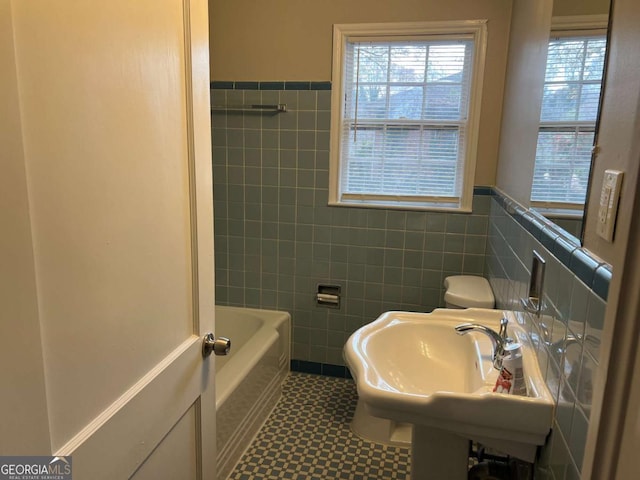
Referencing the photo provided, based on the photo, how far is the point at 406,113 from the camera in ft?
8.83

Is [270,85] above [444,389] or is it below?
above

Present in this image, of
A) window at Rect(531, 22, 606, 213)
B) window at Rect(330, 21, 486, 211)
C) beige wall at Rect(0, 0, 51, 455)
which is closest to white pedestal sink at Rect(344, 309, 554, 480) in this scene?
window at Rect(531, 22, 606, 213)

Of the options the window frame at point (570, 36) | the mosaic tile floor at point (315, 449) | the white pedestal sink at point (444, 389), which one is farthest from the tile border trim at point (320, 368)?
the window frame at point (570, 36)

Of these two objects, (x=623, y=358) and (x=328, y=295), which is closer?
(x=623, y=358)

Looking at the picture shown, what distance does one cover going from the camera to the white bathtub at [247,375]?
2.08 metres

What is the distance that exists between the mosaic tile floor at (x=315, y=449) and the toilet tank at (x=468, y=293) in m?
0.77

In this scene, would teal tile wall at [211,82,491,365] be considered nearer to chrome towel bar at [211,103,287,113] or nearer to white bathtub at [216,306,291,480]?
chrome towel bar at [211,103,287,113]

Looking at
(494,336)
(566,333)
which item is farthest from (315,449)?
(566,333)

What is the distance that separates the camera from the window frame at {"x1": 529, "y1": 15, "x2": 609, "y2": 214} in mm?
973

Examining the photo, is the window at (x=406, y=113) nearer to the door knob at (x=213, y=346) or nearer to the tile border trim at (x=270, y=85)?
the tile border trim at (x=270, y=85)

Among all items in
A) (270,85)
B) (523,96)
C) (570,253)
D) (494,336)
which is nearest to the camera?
(570,253)

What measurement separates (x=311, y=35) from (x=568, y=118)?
1.82 meters

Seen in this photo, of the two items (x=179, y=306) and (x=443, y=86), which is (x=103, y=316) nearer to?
(x=179, y=306)

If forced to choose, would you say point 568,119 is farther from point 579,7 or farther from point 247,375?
point 247,375
